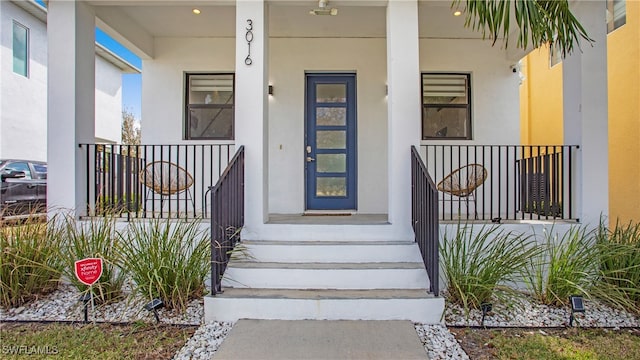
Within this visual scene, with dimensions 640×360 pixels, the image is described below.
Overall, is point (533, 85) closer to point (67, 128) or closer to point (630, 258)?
point (630, 258)

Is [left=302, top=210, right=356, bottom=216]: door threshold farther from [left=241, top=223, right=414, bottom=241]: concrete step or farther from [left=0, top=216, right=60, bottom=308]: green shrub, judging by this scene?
[left=0, top=216, right=60, bottom=308]: green shrub

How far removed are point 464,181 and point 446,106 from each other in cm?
175

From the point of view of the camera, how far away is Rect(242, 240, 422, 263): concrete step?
145 inches

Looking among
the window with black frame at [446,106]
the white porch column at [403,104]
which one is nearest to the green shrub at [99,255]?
the white porch column at [403,104]

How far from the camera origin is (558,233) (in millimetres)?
4168

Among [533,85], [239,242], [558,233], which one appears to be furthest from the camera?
[533,85]

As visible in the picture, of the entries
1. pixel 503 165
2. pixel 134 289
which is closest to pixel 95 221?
pixel 134 289

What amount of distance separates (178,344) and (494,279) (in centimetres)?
273

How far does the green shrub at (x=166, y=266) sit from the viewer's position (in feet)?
10.6

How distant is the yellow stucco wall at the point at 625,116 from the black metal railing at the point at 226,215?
6707mm

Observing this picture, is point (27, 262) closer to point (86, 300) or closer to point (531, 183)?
point (86, 300)

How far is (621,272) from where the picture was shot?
3574mm

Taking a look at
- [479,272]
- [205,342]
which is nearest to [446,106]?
[479,272]

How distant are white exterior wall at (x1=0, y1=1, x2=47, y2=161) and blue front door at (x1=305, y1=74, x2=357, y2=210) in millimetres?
7946
